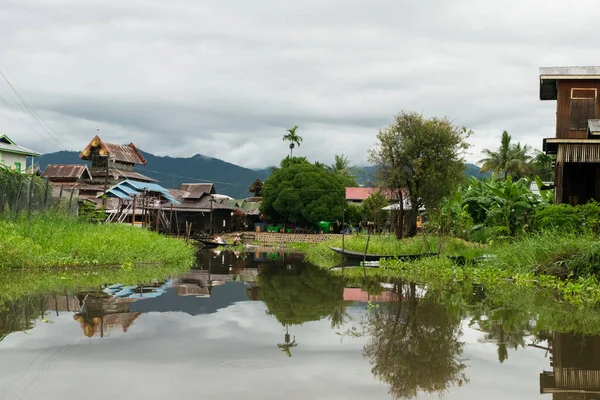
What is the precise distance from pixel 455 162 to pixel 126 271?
58.7 feet

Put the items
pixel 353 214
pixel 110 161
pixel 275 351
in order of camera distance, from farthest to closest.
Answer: pixel 110 161 → pixel 353 214 → pixel 275 351

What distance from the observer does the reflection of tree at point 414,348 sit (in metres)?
7.11

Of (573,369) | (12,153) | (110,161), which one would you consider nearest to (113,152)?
(110,161)

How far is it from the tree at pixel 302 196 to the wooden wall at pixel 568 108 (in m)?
33.8

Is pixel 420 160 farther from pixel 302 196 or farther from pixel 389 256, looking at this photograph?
pixel 302 196

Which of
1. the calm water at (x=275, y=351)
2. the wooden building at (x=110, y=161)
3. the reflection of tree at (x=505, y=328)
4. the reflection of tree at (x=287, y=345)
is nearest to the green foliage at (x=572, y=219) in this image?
the calm water at (x=275, y=351)

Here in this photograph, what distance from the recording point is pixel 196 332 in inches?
387

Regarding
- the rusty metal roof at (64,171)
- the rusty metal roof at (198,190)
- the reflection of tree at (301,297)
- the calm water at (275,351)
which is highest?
the rusty metal roof at (64,171)

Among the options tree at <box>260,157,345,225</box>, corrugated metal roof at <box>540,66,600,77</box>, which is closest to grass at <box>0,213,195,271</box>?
corrugated metal roof at <box>540,66,600,77</box>

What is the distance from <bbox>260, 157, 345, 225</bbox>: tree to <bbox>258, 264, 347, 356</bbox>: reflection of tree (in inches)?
1421

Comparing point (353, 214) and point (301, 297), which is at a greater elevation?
point (353, 214)

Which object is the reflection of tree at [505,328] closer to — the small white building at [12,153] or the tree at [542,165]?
the small white building at [12,153]

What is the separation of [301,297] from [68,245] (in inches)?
380

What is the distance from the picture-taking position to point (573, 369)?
7.69 meters
